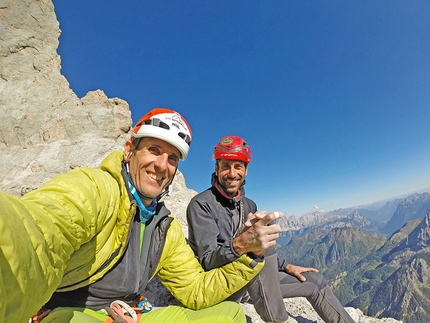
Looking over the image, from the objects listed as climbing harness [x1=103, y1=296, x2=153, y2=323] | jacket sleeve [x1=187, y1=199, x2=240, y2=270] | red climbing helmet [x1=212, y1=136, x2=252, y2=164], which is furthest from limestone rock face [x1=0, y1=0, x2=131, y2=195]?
climbing harness [x1=103, y1=296, x2=153, y2=323]

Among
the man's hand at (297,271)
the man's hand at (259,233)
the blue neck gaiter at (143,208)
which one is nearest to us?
the blue neck gaiter at (143,208)

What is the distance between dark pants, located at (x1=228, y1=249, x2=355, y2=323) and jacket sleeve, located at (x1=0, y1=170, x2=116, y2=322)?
12.7 feet

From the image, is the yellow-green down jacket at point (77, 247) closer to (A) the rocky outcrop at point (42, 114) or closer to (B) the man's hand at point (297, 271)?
(B) the man's hand at point (297, 271)

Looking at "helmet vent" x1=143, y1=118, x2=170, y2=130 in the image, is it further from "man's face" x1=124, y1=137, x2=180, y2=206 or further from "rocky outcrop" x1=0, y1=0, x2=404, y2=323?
"rocky outcrop" x1=0, y1=0, x2=404, y2=323

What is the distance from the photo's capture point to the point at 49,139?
31469 mm

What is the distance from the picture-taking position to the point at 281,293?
5859 millimetres

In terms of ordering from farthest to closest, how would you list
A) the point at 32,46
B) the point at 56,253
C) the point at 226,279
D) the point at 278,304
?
the point at 32,46, the point at 278,304, the point at 226,279, the point at 56,253

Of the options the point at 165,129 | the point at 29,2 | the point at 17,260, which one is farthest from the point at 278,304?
the point at 29,2

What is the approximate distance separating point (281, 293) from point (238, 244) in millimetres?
2383

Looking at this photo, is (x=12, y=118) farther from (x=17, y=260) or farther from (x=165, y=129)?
(x=17, y=260)

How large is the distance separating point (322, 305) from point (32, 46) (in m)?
56.0

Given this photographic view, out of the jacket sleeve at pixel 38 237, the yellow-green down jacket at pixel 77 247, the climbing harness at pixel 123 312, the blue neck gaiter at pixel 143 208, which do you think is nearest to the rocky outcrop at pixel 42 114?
the yellow-green down jacket at pixel 77 247

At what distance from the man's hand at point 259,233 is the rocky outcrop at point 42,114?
1242 cm

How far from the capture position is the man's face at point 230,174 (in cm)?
678
